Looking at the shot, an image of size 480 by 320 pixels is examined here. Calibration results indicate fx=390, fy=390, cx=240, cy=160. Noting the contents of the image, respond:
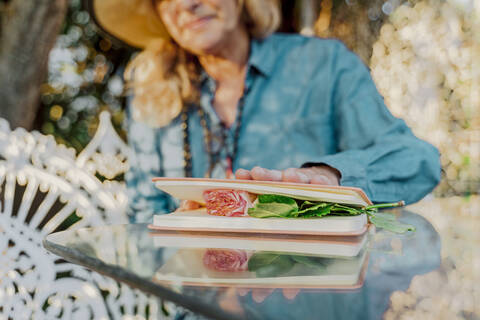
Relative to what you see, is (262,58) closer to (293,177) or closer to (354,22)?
(293,177)

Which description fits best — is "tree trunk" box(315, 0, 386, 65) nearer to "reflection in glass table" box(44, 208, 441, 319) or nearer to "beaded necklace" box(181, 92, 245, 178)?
"beaded necklace" box(181, 92, 245, 178)

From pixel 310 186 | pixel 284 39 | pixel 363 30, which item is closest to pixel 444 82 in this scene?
pixel 363 30

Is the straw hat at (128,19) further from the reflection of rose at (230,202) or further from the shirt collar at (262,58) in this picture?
the reflection of rose at (230,202)

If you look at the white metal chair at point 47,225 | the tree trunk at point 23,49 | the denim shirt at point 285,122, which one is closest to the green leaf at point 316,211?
the denim shirt at point 285,122

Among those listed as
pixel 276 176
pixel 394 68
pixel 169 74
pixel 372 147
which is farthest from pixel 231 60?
pixel 394 68

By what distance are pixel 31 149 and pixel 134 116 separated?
0.51 meters

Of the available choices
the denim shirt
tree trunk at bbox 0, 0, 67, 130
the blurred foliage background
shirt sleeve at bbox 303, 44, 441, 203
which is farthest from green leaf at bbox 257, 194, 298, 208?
tree trunk at bbox 0, 0, 67, 130

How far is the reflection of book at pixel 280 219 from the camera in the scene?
522 mm

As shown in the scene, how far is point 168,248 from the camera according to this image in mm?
517

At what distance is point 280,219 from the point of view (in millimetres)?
547

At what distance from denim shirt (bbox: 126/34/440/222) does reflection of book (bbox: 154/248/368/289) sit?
0.63 meters

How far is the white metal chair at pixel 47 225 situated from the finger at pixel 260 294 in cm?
84

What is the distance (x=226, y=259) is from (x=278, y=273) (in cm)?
8

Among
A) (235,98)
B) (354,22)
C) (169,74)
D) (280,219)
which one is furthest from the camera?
(354,22)
